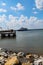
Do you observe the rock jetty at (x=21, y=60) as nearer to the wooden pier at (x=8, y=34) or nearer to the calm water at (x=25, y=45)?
the calm water at (x=25, y=45)

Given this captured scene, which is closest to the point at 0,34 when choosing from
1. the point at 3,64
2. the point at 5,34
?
the point at 5,34

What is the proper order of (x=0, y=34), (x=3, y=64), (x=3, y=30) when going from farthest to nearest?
(x=3, y=30) < (x=0, y=34) < (x=3, y=64)

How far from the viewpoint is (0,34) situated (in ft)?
100.0

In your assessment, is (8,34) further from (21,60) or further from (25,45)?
(21,60)

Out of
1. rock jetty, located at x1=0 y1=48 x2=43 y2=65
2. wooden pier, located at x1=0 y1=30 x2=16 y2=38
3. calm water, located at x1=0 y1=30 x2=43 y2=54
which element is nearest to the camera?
rock jetty, located at x1=0 y1=48 x2=43 y2=65

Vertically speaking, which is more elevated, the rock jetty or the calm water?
the rock jetty

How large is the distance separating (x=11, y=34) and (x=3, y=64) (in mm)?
24136

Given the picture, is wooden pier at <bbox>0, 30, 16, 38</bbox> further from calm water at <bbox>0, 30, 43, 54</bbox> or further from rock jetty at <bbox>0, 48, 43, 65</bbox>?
rock jetty at <bbox>0, 48, 43, 65</bbox>

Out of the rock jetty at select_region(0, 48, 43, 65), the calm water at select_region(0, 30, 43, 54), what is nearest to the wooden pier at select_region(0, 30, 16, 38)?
the calm water at select_region(0, 30, 43, 54)

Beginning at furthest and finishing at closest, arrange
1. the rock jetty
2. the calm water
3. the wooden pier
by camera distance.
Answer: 1. the wooden pier
2. the calm water
3. the rock jetty

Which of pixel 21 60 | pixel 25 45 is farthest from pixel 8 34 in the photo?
pixel 21 60

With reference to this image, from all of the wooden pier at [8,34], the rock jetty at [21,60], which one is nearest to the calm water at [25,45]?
the rock jetty at [21,60]

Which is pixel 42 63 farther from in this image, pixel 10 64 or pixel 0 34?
pixel 0 34

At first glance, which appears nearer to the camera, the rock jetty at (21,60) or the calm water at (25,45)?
the rock jetty at (21,60)
